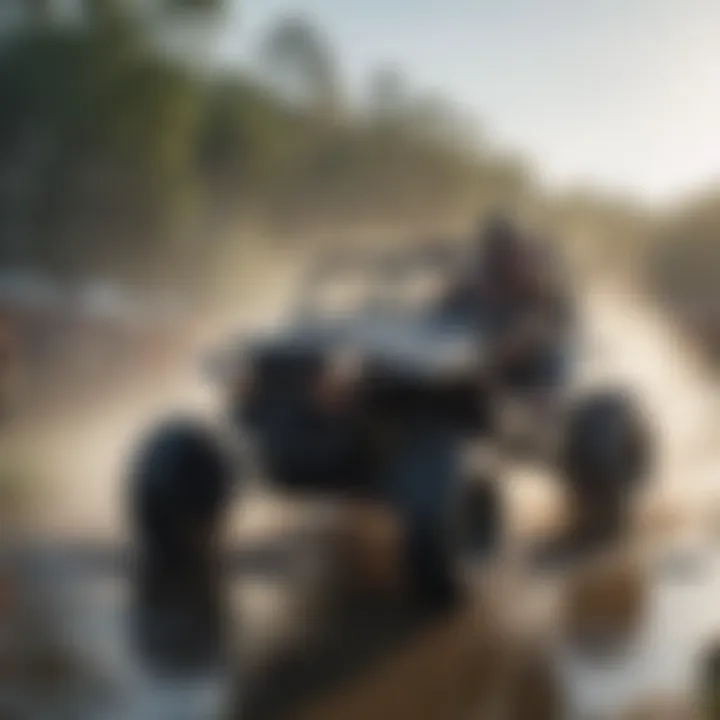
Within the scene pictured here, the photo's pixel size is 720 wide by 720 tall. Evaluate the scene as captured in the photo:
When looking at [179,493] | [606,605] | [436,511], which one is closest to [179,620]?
[179,493]

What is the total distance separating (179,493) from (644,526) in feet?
1.20

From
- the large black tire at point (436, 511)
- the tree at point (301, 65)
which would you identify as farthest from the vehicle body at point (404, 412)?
the tree at point (301, 65)

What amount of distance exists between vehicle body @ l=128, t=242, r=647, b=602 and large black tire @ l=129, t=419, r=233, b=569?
2 centimetres

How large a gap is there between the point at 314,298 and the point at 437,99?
182 millimetres

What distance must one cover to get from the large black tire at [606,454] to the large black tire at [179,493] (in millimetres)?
269

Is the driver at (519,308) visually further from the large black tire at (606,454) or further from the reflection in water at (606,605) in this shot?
the reflection in water at (606,605)

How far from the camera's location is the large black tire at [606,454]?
2.87 ft

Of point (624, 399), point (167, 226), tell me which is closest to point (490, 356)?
point (624, 399)

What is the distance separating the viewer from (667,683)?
2.88 ft

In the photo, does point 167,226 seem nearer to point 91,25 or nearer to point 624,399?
point 91,25

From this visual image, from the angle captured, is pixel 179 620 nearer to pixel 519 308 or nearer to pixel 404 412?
pixel 404 412

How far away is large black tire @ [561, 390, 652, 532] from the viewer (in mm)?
875

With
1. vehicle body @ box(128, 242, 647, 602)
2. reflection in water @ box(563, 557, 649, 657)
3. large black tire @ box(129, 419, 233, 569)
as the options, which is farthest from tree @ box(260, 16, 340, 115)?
reflection in water @ box(563, 557, 649, 657)

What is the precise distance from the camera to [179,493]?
805 millimetres
